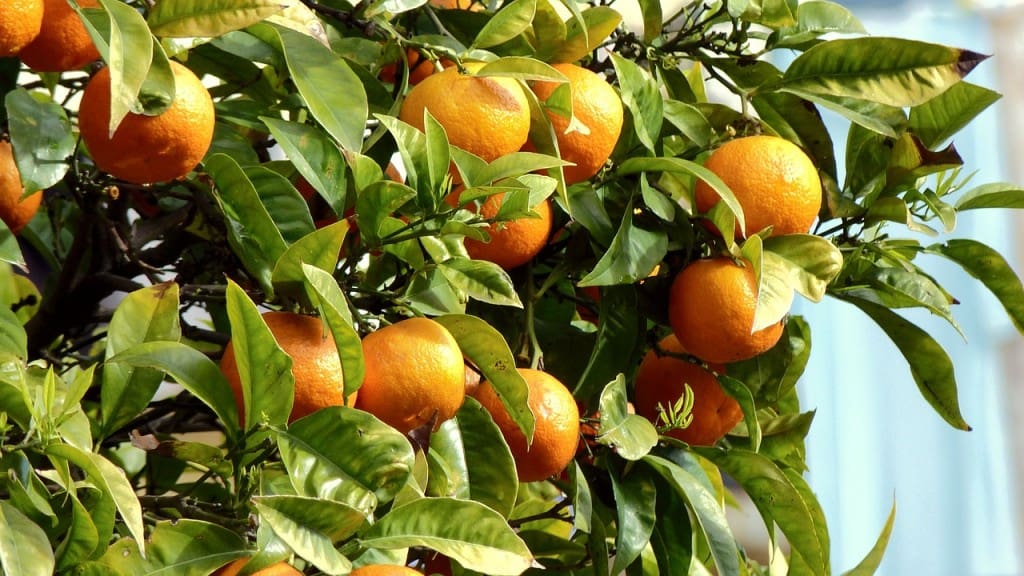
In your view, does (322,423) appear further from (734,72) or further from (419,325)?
(734,72)

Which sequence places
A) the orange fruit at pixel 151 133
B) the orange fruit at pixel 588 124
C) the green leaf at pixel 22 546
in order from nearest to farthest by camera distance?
the green leaf at pixel 22 546 → the orange fruit at pixel 151 133 → the orange fruit at pixel 588 124

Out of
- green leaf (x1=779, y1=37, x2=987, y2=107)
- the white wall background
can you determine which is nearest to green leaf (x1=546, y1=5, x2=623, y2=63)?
green leaf (x1=779, y1=37, x2=987, y2=107)

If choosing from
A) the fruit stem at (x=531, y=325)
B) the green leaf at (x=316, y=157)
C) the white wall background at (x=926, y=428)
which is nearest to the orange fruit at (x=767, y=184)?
the fruit stem at (x=531, y=325)

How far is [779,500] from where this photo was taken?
64cm

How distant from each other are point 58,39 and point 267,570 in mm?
254

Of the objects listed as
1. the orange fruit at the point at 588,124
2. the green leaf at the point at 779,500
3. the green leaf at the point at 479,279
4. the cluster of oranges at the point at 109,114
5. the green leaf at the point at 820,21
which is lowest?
the green leaf at the point at 779,500

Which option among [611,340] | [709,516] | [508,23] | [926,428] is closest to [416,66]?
[508,23]

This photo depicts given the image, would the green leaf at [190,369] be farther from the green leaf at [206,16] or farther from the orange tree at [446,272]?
the green leaf at [206,16]

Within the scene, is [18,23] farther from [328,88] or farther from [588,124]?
[588,124]

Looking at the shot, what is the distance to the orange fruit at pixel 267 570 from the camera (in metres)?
0.43

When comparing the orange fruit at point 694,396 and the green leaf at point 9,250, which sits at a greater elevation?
the green leaf at point 9,250

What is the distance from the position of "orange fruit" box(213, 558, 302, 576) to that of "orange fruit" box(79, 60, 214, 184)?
0.58ft

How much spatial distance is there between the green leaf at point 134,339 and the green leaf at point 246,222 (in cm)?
4

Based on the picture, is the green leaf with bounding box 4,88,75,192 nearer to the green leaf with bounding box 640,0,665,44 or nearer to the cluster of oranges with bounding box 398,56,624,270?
the cluster of oranges with bounding box 398,56,624,270
